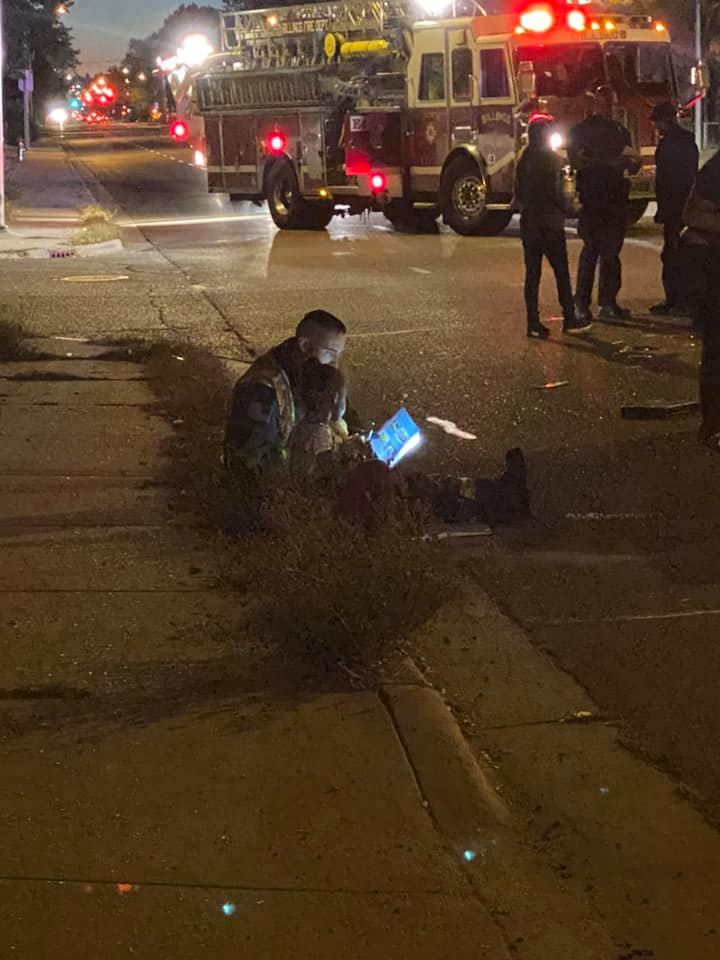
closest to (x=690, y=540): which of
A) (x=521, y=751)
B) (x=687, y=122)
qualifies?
(x=521, y=751)

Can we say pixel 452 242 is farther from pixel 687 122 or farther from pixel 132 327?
pixel 132 327

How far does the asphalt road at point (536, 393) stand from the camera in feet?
19.5

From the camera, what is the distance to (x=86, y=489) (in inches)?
325

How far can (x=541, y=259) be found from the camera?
43.6 ft

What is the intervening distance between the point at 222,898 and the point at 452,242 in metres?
19.5

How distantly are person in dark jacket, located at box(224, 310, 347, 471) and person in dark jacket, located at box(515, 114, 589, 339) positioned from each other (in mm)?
6158

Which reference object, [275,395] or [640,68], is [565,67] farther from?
[275,395]

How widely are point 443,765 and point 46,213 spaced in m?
27.8

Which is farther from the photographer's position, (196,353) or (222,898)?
(196,353)

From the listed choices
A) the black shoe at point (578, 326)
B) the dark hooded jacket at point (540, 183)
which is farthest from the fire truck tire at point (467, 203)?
the dark hooded jacket at point (540, 183)

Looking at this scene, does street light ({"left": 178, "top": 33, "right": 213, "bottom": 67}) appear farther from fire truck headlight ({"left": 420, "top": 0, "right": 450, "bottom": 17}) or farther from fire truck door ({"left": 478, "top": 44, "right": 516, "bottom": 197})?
fire truck door ({"left": 478, "top": 44, "right": 516, "bottom": 197})

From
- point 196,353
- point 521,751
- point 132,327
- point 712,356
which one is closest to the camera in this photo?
point 521,751

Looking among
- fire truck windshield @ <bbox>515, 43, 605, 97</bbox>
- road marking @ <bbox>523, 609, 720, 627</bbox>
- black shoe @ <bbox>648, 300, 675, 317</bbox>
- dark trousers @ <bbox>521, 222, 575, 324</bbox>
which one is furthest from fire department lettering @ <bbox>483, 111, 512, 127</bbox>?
road marking @ <bbox>523, 609, 720, 627</bbox>

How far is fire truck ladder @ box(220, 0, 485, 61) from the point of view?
952 inches
